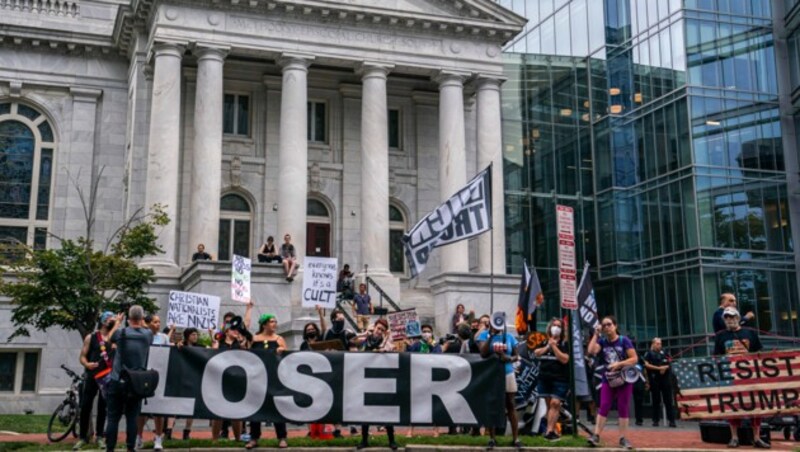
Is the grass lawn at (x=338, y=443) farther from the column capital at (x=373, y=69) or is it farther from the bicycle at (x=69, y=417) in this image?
the column capital at (x=373, y=69)

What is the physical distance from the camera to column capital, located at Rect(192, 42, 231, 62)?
3164cm

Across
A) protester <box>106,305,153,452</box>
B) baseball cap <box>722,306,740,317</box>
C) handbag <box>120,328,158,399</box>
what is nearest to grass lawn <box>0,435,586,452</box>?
protester <box>106,305,153,452</box>

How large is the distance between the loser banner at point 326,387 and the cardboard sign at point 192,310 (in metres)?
6.04

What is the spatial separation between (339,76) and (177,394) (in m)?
24.8

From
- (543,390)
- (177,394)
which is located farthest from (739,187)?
(177,394)

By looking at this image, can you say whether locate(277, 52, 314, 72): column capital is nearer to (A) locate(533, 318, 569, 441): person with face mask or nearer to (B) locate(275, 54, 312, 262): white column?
(B) locate(275, 54, 312, 262): white column

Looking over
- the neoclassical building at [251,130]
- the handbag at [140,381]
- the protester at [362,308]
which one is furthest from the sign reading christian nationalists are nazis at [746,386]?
the neoclassical building at [251,130]

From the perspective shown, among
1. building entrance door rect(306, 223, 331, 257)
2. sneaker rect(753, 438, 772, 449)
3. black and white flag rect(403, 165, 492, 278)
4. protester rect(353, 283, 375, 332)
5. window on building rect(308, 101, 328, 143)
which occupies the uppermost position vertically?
window on building rect(308, 101, 328, 143)

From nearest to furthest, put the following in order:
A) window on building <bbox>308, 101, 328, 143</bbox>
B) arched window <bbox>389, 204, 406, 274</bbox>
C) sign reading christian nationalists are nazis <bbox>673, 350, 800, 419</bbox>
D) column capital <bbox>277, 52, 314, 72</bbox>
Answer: sign reading christian nationalists are nazis <bbox>673, 350, 800, 419</bbox>, column capital <bbox>277, 52, 314, 72</bbox>, arched window <bbox>389, 204, 406, 274</bbox>, window on building <bbox>308, 101, 328, 143</bbox>

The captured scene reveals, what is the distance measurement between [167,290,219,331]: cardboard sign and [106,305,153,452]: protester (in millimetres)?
6377

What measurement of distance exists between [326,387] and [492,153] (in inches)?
878

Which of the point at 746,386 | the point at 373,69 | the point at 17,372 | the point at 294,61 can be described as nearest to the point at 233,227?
the point at 294,61

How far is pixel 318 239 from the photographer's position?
36.3 m

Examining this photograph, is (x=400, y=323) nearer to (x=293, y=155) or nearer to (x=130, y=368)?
(x=130, y=368)
